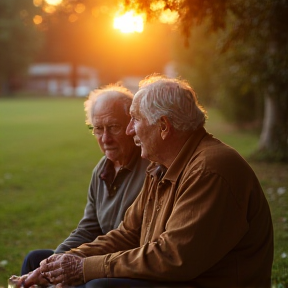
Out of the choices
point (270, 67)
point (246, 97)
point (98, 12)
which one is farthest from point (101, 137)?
point (246, 97)

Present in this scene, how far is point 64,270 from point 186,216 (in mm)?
779

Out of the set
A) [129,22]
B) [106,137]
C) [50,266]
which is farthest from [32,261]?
[129,22]

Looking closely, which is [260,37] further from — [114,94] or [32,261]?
[32,261]

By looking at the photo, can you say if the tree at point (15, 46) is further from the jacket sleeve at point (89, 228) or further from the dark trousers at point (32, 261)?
the dark trousers at point (32, 261)

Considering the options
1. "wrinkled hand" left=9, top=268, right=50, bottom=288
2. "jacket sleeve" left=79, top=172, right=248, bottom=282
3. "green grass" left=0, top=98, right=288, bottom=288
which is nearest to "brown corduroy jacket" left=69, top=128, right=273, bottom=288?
"jacket sleeve" left=79, top=172, right=248, bottom=282

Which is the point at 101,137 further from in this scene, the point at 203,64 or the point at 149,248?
the point at 203,64

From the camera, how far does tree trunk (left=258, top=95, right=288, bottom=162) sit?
12.8 meters

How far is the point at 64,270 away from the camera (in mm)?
2824

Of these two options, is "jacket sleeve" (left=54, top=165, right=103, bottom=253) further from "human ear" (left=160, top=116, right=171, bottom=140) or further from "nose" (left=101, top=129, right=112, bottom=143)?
"human ear" (left=160, top=116, right=171, bottom=140)

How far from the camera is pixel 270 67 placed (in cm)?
1096

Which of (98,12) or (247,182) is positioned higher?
(98,12)

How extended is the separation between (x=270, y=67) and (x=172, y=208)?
8848 mm

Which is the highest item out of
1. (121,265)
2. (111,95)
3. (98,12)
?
(98,12)

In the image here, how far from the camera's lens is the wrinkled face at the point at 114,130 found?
372cm
